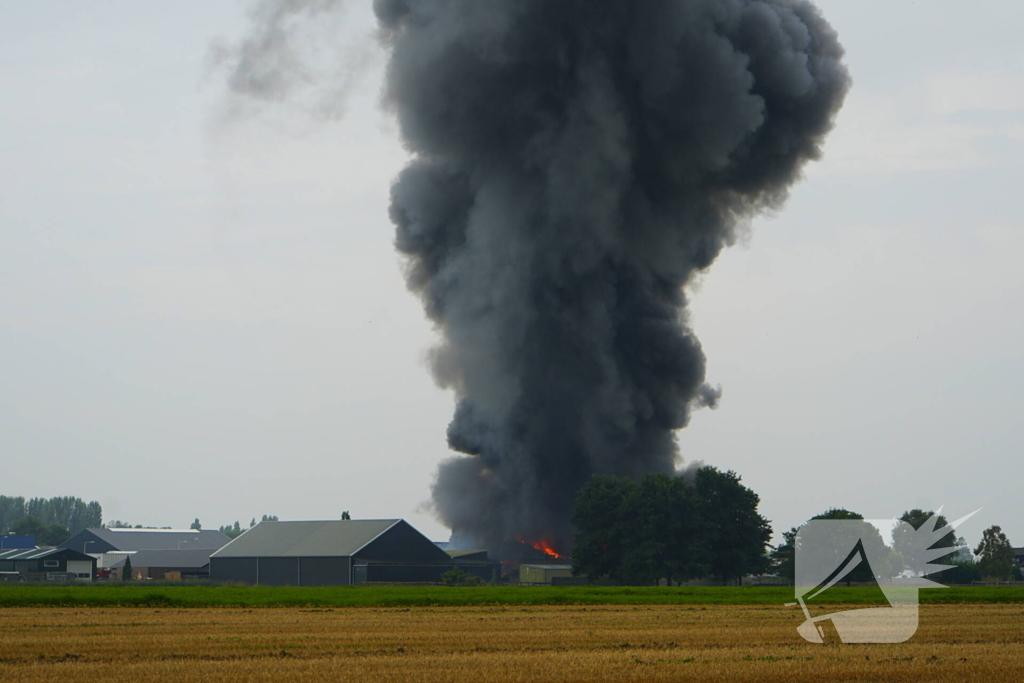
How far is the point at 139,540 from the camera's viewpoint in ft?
448

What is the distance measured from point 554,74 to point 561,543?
31880mm

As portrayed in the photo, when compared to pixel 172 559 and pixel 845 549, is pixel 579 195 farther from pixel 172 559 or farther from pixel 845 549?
pixel 172 559

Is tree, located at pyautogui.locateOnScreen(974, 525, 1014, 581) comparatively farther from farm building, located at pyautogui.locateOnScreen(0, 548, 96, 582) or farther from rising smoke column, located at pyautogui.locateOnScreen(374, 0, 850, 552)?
farm building, located at pyautogui.locateOnScreen(0, 548, 96, 582)

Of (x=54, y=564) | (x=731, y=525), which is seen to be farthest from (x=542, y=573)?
(x=54, y=564)

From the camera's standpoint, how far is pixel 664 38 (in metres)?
79.5

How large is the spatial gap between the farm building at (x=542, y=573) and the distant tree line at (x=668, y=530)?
298 cm

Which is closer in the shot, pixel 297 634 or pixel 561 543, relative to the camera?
pixel 297 634

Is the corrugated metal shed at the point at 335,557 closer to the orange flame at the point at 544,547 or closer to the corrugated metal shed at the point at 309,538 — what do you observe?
the corrugated metal shed at the point at 309,538

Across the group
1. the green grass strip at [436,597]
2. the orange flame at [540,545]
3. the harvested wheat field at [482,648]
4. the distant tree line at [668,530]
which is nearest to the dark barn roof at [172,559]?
the orange flame at [540,545]

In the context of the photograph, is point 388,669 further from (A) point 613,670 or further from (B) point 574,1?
(B) point 574,1

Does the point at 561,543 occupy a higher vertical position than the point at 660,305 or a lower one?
lower

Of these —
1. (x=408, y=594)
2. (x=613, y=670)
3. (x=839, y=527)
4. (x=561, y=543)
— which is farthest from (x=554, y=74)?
(x=613, y=670)

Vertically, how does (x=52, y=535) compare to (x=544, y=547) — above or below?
above

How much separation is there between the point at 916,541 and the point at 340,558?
36509 millimetres
